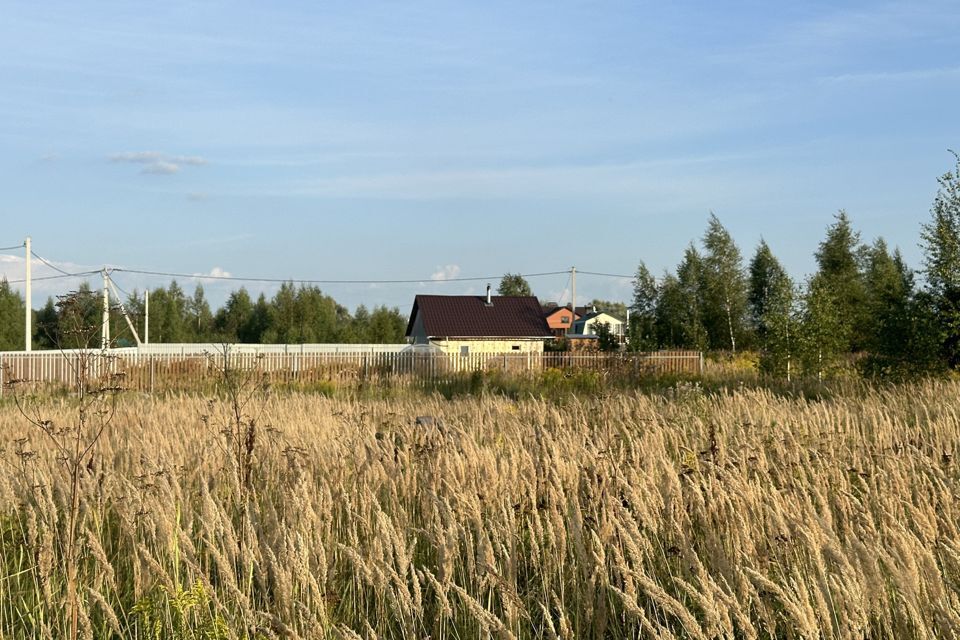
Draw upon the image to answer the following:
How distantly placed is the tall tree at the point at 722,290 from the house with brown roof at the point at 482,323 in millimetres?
9186

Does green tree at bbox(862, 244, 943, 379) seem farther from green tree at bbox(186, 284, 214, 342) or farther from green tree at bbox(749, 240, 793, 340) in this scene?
green tree at bbox(186, 284, 214, 342)

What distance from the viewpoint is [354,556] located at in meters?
2.43

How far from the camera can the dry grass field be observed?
8.55 feet

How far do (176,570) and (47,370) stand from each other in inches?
1057

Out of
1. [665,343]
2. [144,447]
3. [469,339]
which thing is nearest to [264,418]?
[144,447]

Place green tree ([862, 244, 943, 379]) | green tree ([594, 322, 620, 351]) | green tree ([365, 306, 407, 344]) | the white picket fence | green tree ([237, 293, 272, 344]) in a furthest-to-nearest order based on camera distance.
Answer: green tree ([237, 293, 272, 344]), green tree ([365, 306, 407, 344]), green tree ([594, 322, 620, 351]), the white picket fence, green tree ([862, 244, 943, 379])

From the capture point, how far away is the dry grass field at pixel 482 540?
2605 mm

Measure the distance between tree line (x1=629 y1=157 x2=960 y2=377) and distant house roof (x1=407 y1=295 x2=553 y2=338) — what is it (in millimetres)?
6922

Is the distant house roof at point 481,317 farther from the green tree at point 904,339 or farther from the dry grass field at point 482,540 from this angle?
the dry grass field at point 482,540

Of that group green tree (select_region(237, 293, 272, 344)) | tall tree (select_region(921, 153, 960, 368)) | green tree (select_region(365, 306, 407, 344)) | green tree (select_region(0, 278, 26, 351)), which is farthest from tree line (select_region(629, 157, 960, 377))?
green tree (select_region(0, 278, 26, 351))

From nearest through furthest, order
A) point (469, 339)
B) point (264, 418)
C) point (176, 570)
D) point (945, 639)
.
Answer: point (945, 639), point (176, 570), point (264, 418), point (469, 339)

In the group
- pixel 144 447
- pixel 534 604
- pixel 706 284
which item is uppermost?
pixel 706 284

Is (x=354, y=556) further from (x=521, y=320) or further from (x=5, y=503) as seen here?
(x=521, y=320)

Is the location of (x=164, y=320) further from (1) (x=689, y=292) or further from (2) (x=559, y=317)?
(2) (x=559, y=317)
